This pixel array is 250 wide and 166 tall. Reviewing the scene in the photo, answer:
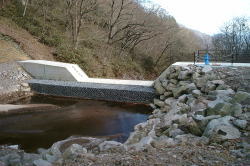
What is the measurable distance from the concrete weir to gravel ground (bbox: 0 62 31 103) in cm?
33

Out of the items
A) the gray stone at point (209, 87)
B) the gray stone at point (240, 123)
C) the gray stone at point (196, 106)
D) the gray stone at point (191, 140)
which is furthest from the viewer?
the gray stone at point (209, 87)

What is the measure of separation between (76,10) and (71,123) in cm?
1154

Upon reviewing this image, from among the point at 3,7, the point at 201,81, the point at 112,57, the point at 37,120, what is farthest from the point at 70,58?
the point at 201,81

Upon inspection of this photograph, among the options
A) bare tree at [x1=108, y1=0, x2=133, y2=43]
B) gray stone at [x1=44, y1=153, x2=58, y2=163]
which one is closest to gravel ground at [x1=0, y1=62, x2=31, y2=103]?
gray stone at [x1=44, y1=153, x2=58, y2=163]

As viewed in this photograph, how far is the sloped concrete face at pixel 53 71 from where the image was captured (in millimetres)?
11734

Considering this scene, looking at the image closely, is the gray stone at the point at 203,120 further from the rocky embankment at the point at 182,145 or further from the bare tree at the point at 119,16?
the bare tree at the point at 119,16

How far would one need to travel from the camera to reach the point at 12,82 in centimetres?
1176

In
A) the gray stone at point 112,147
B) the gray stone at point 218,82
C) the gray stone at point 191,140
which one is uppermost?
the gray stone at point 218,82

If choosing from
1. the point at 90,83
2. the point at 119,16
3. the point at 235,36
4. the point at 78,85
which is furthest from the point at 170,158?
the point at 235,36

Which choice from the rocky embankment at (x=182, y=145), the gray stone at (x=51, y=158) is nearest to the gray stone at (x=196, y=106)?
the rocky embankment at (x=182, y=145)

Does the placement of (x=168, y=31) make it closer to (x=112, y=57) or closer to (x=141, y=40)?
(x=141, y=40)

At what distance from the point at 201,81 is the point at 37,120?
224 inches

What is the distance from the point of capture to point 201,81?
899cm

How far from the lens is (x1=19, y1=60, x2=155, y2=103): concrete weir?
34.3 ft
